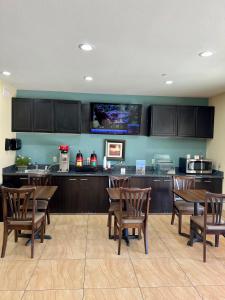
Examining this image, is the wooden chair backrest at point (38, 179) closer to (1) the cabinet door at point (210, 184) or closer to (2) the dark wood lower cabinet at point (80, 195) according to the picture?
(2) the dark wood lower cabinet at point (80, 195)

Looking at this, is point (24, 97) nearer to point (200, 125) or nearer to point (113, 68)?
point (113, 68)

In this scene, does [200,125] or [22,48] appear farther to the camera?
[200,125]

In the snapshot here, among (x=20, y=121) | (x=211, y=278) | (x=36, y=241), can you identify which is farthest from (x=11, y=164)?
(x=211, y=278)

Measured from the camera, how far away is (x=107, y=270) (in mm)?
2793

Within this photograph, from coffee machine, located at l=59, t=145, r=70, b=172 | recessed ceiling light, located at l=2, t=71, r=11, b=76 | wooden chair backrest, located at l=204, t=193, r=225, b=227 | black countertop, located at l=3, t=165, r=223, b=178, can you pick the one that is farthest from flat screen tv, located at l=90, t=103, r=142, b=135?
wooden chair backrest, located at l=204, t=193, r=225, b=227

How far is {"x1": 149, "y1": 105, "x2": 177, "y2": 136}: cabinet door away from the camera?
5090 millimetres

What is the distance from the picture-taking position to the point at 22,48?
265 cm

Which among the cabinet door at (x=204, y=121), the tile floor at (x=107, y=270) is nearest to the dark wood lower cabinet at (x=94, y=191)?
the tile floor at (x=107, y=270)

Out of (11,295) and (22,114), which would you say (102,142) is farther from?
(11,295)

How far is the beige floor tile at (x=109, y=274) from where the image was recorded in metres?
2.54

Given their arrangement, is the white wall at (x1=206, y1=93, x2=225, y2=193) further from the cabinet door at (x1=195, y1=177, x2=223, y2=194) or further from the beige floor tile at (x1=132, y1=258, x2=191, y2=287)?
the beige floor tile at (x1=132, y1=258, x2=191, y2=287)

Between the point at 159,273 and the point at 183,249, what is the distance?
78 centimetres

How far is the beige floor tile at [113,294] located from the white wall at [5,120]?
300cm

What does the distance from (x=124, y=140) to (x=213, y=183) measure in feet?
7.05
